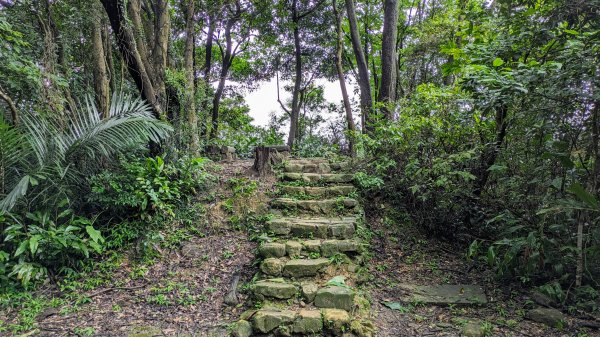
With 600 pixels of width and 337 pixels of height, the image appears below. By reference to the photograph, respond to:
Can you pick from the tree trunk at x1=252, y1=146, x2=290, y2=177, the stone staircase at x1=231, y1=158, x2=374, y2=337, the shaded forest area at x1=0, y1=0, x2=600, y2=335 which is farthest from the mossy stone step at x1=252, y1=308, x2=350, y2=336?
the tree trunk at x1=252, y1=146, x2=290, y2=177

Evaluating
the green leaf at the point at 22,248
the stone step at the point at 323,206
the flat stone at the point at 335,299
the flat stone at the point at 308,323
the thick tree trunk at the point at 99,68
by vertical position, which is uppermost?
the thick tree trunk at the point at 99,68

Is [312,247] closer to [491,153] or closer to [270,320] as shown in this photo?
[270,320]

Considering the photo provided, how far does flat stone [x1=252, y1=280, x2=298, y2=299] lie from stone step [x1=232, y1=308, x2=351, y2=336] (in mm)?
232

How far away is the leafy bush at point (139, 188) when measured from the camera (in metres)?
4.03

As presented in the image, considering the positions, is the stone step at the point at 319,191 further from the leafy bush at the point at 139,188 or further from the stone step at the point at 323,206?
the leafy bush at the point at 139,188

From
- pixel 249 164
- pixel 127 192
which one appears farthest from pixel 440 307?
pixel 249 164

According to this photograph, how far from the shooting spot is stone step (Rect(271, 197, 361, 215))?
183 inches

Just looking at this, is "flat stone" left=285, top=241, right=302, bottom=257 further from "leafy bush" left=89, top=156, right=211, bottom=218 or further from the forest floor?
"leafy bush" left=89, top=156, right=211, bottom=218

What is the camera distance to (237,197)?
4.94m

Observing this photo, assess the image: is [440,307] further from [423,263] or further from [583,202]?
[583,202]

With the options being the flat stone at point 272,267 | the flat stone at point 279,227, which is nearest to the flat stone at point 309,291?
the flat stone at point 272,267

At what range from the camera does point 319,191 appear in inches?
198

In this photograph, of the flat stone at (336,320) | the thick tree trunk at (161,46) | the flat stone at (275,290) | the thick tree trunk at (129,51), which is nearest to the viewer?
the flat stone at (336,320)

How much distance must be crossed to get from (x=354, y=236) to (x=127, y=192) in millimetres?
2757
